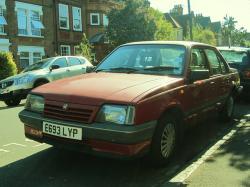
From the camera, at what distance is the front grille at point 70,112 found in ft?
16.1

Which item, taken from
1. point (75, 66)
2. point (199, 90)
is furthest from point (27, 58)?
point (199, 90)

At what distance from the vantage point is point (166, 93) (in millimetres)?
5469

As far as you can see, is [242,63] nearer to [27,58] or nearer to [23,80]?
[23,80]

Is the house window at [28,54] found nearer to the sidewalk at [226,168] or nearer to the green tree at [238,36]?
the sidewalk at [226,168]

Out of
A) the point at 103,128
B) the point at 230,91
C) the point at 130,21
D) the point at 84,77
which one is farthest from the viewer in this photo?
the point at 130,21

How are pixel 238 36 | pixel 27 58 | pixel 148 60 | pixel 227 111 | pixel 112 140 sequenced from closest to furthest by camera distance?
pixel 112 140 → pixel 148 60 → pixel 227 111 → pixel 27 58 → pixel 238 36

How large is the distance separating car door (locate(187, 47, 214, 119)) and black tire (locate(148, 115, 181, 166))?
640 mm

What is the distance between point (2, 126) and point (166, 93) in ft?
15.4

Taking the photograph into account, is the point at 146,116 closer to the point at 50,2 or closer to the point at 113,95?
the point at 113,95

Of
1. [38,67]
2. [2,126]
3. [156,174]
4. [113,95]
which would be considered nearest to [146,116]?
[113,95]

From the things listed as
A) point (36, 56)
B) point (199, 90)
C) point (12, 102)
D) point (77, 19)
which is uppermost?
point (77, 19)

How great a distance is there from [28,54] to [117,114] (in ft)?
85.2

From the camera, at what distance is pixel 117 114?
483 centimetres

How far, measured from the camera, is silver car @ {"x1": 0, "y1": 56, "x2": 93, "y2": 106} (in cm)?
1345
